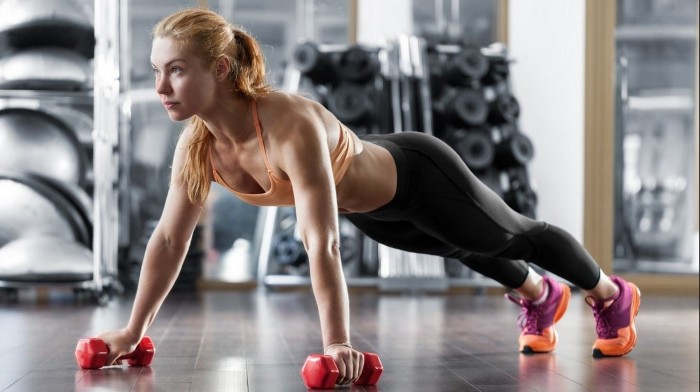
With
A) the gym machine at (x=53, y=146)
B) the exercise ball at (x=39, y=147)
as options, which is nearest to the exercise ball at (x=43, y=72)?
the gym machine at (x=53, y=146)

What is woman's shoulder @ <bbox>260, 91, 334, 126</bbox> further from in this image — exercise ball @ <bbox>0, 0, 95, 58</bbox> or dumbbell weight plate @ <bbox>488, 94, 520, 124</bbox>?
dumbbell weight plate @ <bbox>488, 94, 520, 124</bbox>

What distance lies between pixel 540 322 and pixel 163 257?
103 centimetres

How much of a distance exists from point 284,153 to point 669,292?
416cm

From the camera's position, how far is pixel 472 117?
5.02 meters

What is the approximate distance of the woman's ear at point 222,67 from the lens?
1.81m

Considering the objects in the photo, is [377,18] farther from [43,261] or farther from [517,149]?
[43,261]

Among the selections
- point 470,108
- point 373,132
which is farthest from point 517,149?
point 373,132

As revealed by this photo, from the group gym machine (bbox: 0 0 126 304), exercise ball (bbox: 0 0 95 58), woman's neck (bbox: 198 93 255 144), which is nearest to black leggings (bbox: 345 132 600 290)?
woman's neck (bbox: 198 93 255 144)

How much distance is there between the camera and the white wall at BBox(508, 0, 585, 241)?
538 cm

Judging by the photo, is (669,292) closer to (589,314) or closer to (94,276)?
(589,314)

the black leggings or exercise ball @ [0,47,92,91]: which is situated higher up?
exercise ball @ [0,47,92,91]

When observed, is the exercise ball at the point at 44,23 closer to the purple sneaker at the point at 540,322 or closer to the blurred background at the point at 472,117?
the blurred background at the point at 472,117

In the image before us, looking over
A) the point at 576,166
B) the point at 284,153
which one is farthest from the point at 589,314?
the point at 284,153

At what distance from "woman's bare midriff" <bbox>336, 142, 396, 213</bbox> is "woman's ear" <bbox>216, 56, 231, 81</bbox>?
33 cm
